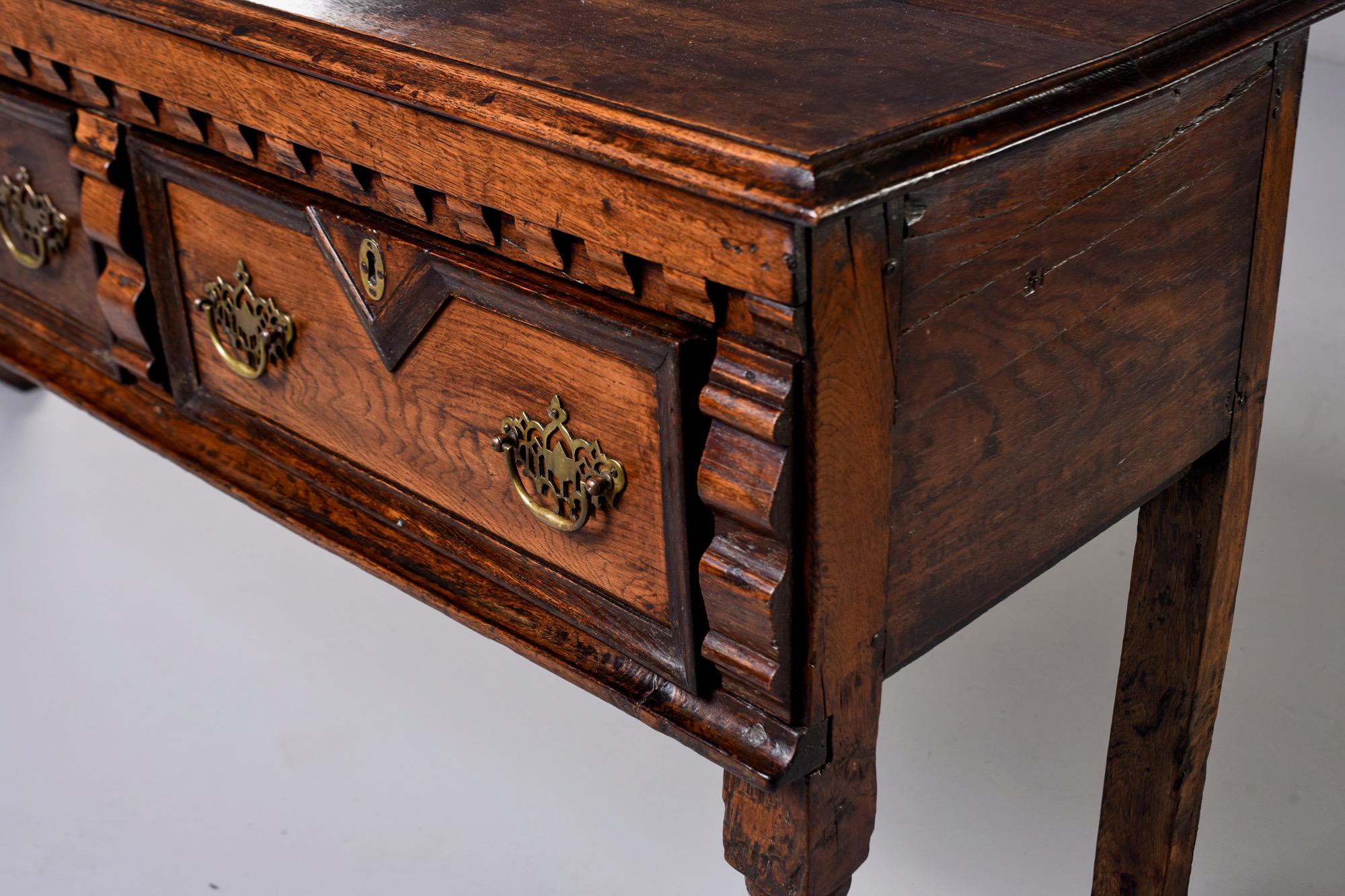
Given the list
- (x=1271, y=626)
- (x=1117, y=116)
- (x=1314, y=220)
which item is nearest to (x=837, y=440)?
(x=1117, y=116)

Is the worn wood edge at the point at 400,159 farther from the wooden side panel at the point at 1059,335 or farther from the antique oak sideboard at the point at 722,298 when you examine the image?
the wooden side panel at the point at 1059,335

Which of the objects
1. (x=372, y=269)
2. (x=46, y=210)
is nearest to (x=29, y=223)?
(x=46, y=210)

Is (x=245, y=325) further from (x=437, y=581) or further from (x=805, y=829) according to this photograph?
(x=805, y=829)

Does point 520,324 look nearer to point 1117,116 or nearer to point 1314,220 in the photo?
point 1117,116

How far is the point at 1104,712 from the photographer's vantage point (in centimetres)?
176

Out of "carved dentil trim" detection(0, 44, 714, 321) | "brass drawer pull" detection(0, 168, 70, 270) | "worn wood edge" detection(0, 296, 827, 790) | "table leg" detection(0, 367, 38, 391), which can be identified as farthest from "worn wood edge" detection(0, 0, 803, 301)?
"table leg" detection(0, 367, 38, 391)

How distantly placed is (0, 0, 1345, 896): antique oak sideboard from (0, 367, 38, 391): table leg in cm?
109

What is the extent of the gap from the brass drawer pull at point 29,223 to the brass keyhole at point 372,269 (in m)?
0.43

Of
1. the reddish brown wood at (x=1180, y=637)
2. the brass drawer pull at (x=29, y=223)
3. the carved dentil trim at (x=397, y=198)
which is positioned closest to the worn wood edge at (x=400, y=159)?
the carved dentil trim at (x=397, y=198)

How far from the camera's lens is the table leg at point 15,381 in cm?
234

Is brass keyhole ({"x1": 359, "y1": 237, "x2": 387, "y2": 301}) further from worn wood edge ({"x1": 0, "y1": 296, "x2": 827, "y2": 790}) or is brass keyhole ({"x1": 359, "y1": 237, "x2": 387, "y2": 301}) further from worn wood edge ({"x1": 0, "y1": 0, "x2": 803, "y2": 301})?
worn wood edge ({"x1": 0, "y1": 296, "x2": 827, "y2": 790})

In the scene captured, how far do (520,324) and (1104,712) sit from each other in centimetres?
99

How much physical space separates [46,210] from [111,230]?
144 mm

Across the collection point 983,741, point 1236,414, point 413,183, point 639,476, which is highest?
point 413,183
